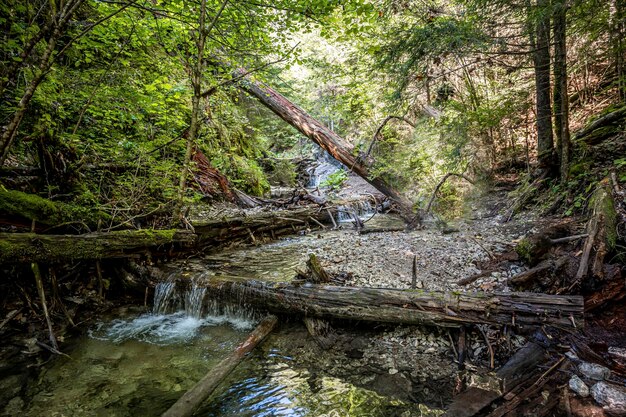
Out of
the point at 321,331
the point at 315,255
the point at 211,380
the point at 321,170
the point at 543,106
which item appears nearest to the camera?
the point at 211,380

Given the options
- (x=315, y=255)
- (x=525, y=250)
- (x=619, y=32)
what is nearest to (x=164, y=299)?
(x=315, y=255)

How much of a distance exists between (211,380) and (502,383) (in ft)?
9.77

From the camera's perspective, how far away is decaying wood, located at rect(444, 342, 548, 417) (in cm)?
262

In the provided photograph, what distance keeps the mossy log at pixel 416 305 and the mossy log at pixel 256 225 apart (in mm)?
3017

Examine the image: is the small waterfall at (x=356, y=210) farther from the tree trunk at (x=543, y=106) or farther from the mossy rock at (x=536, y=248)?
the mossy rock at (x=536, y=248)

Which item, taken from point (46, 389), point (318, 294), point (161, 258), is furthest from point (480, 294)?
point (161, 258)

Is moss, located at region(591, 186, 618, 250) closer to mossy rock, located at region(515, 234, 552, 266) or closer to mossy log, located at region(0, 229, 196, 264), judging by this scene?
mossy rock, located at region(515, 234, 552, 266)

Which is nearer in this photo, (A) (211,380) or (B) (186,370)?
(A) (211,380)

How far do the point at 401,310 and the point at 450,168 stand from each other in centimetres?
562

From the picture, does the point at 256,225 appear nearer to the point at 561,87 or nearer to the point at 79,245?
the point at 79,245

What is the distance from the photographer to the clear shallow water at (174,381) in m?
3.01

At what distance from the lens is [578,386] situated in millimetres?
2611

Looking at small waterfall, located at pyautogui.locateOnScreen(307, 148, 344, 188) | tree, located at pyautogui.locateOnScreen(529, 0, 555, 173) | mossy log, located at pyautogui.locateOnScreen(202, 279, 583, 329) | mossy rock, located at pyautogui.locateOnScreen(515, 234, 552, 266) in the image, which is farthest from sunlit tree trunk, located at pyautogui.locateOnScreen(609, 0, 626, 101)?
small waterfall, located at pyautogui.locateOnScreen(307, 148, 344, 188)

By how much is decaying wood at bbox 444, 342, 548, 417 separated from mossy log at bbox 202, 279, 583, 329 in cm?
32
